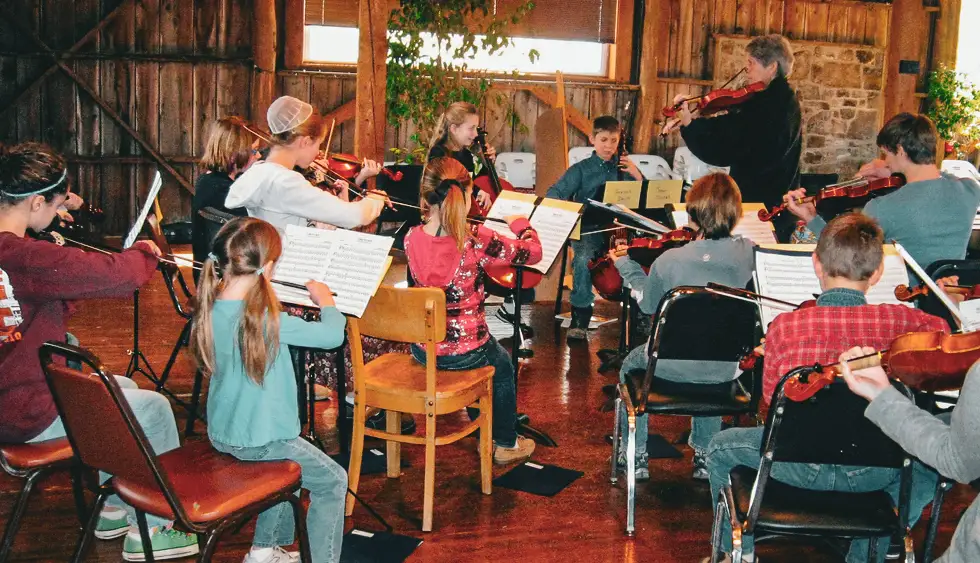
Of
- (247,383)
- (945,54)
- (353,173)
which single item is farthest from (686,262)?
(945,54)

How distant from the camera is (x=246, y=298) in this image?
2.73 meters

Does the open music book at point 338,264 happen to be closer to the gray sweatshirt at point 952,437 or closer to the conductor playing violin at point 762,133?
the gray sweatshirt at point 952,437

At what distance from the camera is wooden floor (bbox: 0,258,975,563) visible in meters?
3.29

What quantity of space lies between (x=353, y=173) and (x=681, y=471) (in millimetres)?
2439

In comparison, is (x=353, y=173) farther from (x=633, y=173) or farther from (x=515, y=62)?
(x=515, y=62)

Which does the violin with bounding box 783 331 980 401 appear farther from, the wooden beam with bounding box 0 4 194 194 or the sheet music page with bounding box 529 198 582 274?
the wooden beam with bounding box 0 4 194 194

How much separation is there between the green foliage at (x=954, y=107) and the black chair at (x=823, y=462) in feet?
30.2

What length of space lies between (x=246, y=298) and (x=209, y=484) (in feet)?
1.72

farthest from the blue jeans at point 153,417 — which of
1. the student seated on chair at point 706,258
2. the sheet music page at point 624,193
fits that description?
the sheet music page at point 624,193

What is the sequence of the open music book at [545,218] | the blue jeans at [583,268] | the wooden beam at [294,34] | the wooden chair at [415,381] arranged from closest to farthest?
1. the wooden chair at [415,381]
2. the open music book at [545,218]
3. the blue jeans at [583,268]
4. the wooden beam at [294,34]

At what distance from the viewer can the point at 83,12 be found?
8805 millimetres

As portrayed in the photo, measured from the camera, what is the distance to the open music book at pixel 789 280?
3.34m

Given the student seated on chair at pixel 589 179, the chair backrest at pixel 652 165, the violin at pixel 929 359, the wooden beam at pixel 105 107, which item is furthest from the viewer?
the chair backrest at pixel 652 165

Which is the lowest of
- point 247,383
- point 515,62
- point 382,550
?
point 382,550
